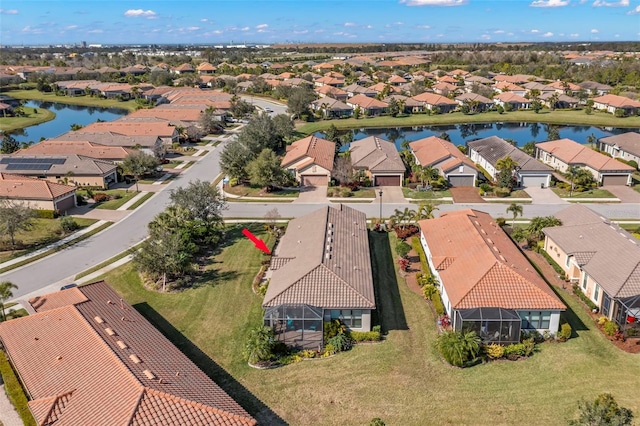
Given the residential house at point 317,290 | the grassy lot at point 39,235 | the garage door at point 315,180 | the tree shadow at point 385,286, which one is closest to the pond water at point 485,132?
the garage door at point 315,180

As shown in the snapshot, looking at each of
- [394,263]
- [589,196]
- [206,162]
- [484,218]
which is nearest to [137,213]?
[206,162]

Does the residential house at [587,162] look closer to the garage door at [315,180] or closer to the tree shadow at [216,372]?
the garage door at [315,180]

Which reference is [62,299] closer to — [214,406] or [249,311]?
[249,311]

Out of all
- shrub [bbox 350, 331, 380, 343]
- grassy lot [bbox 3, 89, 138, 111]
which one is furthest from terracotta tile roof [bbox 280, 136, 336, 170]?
grassy lot [bbox 3, 89, 138, 111]

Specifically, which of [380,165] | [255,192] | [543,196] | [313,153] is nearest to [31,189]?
[255,192]

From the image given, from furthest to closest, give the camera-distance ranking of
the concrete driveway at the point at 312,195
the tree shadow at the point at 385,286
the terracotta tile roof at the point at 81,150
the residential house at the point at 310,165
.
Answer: the terracotta tile roof at the point at 81,150, the residential house at the point at 310,165, the concrete driveway at the point at 312,195, the tree shadow at the point at 385,286

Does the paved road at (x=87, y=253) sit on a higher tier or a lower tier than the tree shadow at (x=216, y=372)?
higher
